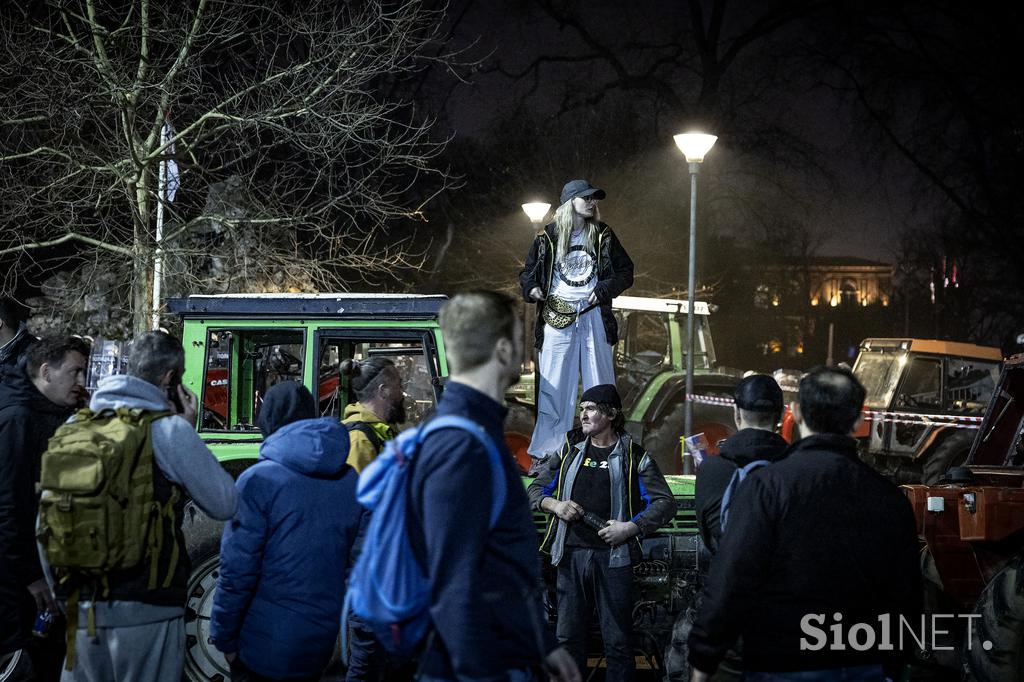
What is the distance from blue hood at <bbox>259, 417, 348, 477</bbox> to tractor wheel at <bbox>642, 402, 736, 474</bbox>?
30.8ft

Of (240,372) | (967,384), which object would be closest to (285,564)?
(240,372)

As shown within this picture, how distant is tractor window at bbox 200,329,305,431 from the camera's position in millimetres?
Answer: 6957

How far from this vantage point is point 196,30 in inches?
489

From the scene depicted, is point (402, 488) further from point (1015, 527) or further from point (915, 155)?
point (915, 155)

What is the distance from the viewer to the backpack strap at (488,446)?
2.67m

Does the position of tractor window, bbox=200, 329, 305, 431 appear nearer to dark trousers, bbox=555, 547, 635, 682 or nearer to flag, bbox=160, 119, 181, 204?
dark trousers, bbox=555, 547, 635, 682

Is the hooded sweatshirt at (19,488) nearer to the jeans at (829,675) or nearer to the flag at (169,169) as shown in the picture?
the jeans at (829,675)

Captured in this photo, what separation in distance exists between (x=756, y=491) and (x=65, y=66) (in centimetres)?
1178

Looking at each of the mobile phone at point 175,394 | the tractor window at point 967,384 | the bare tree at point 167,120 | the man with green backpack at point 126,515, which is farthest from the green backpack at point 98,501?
the tractor window at point 967,384

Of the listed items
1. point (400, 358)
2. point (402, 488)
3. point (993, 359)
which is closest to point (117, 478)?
point (402, 488)

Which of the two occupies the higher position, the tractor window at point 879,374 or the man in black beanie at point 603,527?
the tractor window at point 879,374

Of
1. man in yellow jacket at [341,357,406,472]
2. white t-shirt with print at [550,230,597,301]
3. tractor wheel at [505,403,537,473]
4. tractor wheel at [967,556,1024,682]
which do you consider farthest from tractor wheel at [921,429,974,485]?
man in yellow jacket at [341,357,406,472]

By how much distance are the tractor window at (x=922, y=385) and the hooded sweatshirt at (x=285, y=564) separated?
1316 cm

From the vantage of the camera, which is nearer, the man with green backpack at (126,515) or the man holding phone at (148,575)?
the man with green backpack at (126,515)
